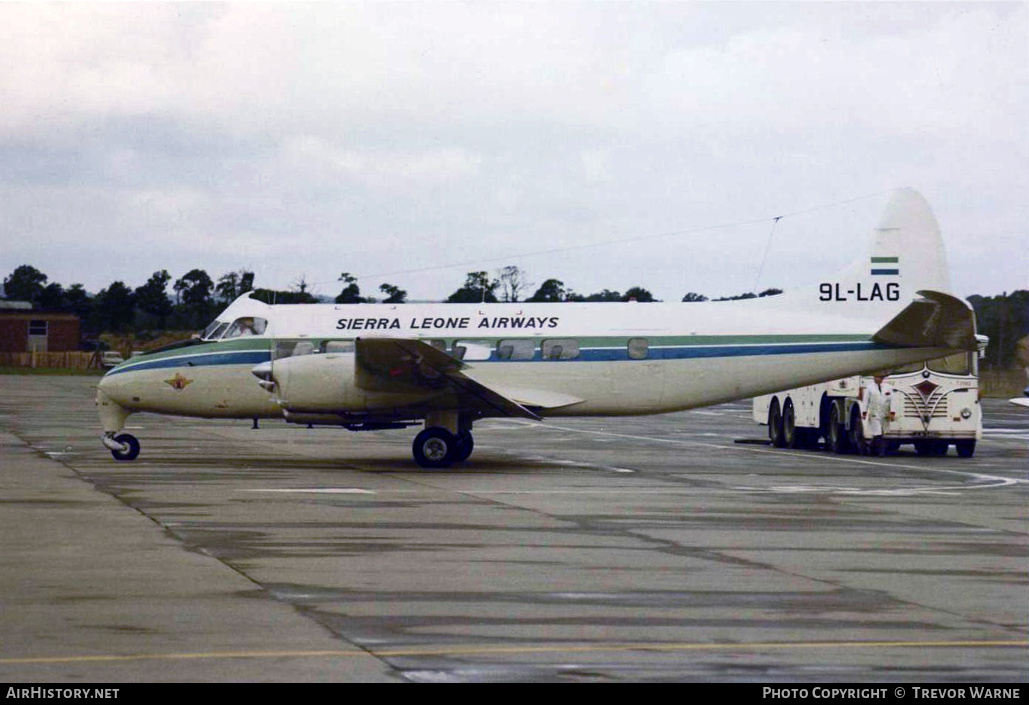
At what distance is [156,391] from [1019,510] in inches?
618

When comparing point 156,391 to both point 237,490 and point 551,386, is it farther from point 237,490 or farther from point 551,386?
point 551,386

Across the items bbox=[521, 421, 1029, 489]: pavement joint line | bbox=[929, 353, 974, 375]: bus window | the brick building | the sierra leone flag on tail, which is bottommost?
bbox=[521, 421, 1029, 489]: pavement joint line

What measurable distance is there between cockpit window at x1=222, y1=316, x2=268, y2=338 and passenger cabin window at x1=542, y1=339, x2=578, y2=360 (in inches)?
221

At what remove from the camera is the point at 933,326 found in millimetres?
24672

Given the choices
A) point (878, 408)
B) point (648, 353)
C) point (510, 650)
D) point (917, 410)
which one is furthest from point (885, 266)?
point (510, 650)

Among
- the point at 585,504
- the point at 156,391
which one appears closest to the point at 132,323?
the point at 156,391

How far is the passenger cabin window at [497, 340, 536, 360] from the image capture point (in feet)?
82.7

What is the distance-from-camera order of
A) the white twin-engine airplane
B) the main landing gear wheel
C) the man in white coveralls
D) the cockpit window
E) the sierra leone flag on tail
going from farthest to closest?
the man in white coveralls < the sierra leone flag on tail < the cockpit window < the main landing gear wheel < the white twin-engine airplane

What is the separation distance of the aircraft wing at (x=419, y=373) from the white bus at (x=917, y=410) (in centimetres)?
838

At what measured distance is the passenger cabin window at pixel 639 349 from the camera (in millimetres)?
24969

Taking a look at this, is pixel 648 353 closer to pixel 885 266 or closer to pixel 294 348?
pixel 885 266

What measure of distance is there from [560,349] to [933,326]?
7051 mm

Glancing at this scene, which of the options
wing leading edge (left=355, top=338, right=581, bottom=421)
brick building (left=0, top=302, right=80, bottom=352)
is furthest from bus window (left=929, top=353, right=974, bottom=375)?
brick building (left=0, top=302, right=80, bottom=352)

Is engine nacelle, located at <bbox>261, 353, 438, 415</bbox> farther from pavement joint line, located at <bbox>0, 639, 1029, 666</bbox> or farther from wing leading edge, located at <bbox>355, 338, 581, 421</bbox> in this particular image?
pavement joint line, located at <bbox>0, 639, 1029, 666</bbox>
